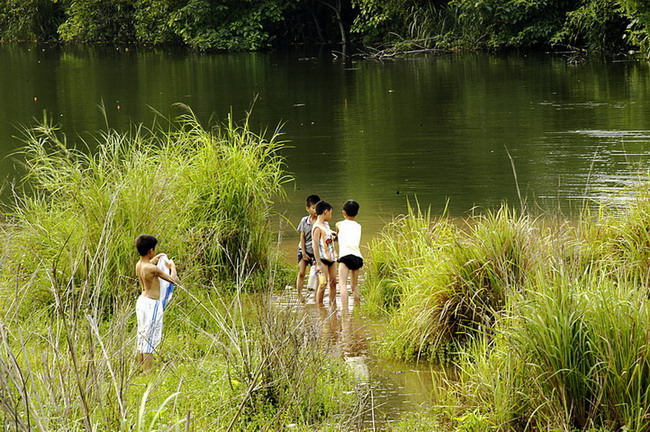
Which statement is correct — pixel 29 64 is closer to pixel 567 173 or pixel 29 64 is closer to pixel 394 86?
pixel 394 86

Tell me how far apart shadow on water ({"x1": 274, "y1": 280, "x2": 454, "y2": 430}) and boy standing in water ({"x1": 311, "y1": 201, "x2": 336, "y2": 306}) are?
0.33m

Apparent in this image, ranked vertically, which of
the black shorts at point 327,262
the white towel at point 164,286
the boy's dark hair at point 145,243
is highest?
the boy's dark hair at point 145,243

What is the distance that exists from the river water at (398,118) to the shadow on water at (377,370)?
0.02m

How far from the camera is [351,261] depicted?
402 inches

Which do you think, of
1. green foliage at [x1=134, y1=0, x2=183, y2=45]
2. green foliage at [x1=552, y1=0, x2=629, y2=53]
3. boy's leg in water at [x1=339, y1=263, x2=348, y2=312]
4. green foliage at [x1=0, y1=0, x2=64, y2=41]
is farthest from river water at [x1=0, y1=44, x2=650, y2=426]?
green foliage at [x1=0, y1=0, x2=64, y2=41]

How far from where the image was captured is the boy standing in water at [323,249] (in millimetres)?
10336

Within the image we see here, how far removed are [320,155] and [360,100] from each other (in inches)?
341

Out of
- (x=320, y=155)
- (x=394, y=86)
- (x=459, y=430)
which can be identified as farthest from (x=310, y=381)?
(x=394, y=86)

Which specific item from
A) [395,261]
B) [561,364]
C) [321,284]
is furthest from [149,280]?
[561,364]

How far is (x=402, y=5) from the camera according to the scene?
43031 millimetres

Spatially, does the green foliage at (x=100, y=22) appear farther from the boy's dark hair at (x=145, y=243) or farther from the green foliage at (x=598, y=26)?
the boy's dark hair at (x=145, y=243)

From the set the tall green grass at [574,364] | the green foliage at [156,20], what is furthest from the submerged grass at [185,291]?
the green foliage at [156,20]

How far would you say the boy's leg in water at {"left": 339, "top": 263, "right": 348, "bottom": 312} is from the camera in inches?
389

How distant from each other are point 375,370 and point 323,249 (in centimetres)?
228
